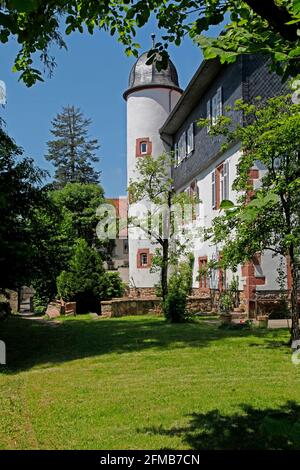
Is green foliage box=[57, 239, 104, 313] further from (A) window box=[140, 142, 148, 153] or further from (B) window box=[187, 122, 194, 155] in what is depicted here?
(A) window box=[140, 142, 148, 153]

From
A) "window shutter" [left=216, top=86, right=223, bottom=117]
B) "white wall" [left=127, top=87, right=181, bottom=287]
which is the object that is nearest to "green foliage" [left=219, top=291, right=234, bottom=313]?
"window shutter" [left=216, top=86, right=223, bottom=117]

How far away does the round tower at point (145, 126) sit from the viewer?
27.5 meters

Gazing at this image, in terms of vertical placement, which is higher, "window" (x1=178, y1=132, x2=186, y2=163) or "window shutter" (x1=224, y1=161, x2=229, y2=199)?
"window" (x1=178, y1=132, x2=186, y2=163)

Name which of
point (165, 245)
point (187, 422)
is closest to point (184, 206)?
point (165, 245)

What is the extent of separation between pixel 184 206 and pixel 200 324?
587cm

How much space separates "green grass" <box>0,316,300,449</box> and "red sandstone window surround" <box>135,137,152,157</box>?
16.7 m

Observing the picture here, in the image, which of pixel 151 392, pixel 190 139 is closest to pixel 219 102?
pixel 190 139

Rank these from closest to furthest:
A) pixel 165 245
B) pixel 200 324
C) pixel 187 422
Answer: pixel 187 422 < pixel 200 324 < pixel 165 245

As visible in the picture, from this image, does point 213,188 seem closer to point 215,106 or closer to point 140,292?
point 215,106

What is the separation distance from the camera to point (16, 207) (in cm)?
1171

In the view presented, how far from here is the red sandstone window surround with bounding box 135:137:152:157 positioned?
27547 mm

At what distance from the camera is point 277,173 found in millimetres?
9727

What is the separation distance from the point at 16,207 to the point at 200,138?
1217 centimetres
